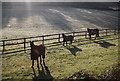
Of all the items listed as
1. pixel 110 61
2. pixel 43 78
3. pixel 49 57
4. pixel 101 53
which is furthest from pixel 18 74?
pixel 101 53

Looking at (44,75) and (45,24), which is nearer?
(44,75)

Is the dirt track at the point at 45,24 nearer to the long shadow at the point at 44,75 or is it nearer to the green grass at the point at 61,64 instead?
the green grass at the point at 61,64

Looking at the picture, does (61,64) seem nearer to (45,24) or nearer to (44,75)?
(44,75)

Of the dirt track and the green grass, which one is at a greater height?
the green grass

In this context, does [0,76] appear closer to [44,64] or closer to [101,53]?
[44,64]

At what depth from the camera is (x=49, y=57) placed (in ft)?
41.5

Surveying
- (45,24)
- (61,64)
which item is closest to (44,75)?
(61,64)

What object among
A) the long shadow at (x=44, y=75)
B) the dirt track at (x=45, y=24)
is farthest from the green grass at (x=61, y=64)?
the dirt track at (x=45, y=24)

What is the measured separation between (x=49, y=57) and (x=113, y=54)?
215 inches

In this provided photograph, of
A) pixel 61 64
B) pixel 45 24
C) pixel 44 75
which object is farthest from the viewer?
pixel 45 24

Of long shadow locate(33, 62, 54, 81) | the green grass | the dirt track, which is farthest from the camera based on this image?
the dirt track

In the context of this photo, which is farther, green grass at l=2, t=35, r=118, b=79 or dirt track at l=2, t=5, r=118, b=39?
dirt track at l=2, t=5, r=118, b=39

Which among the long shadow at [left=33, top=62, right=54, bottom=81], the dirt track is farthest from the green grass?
the dirt track

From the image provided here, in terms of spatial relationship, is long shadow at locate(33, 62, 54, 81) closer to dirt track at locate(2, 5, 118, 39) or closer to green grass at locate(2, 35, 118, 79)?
green grass at locate(2, 35, 118, 79)
